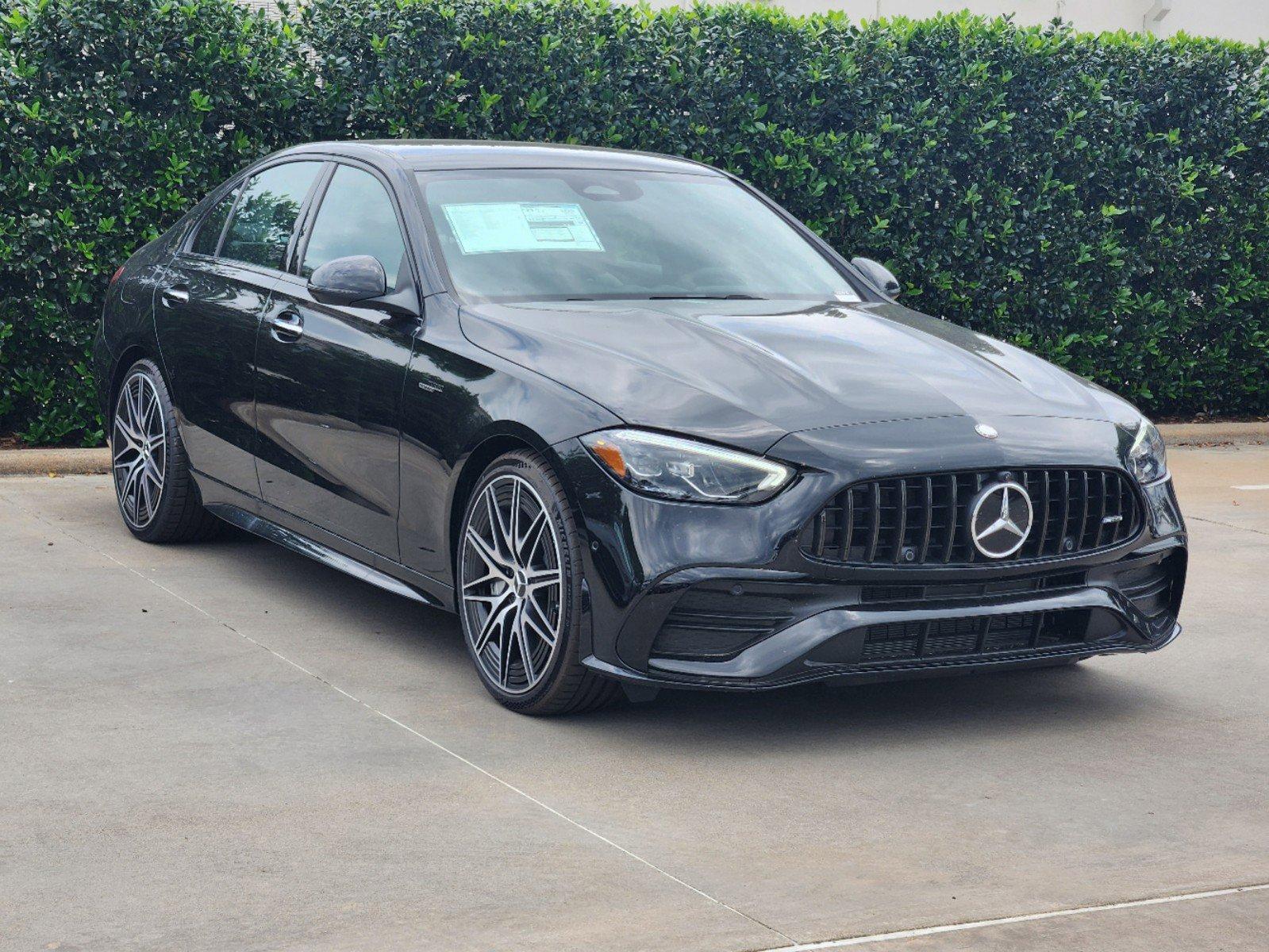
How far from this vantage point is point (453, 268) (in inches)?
233

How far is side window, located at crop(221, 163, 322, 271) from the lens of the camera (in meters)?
6.89

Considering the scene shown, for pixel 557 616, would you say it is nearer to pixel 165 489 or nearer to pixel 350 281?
pixel 350 281

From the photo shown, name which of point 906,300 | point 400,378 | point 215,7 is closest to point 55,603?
point 400,378

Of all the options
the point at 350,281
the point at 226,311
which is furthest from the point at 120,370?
the point at 350,281

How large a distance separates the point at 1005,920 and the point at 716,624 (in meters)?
1.29

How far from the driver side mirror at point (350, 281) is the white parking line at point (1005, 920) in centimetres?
288

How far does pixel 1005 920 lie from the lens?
12.8 ft

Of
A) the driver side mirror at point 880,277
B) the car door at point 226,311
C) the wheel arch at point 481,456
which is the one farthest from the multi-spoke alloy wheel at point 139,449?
the driver side mirror at point 880,277

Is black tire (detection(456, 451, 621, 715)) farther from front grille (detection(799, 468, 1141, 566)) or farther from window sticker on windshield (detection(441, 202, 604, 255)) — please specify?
window sticker on windshield (detection(441, 202, 604, 255))

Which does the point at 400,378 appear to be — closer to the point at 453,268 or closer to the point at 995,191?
the point at 453,268

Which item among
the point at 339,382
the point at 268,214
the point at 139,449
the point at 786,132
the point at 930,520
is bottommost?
the point at 139,449

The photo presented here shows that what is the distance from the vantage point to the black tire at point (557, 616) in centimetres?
503

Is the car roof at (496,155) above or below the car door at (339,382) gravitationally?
above

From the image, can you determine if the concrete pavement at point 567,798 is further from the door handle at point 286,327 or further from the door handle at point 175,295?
the door handle at point 175,295
